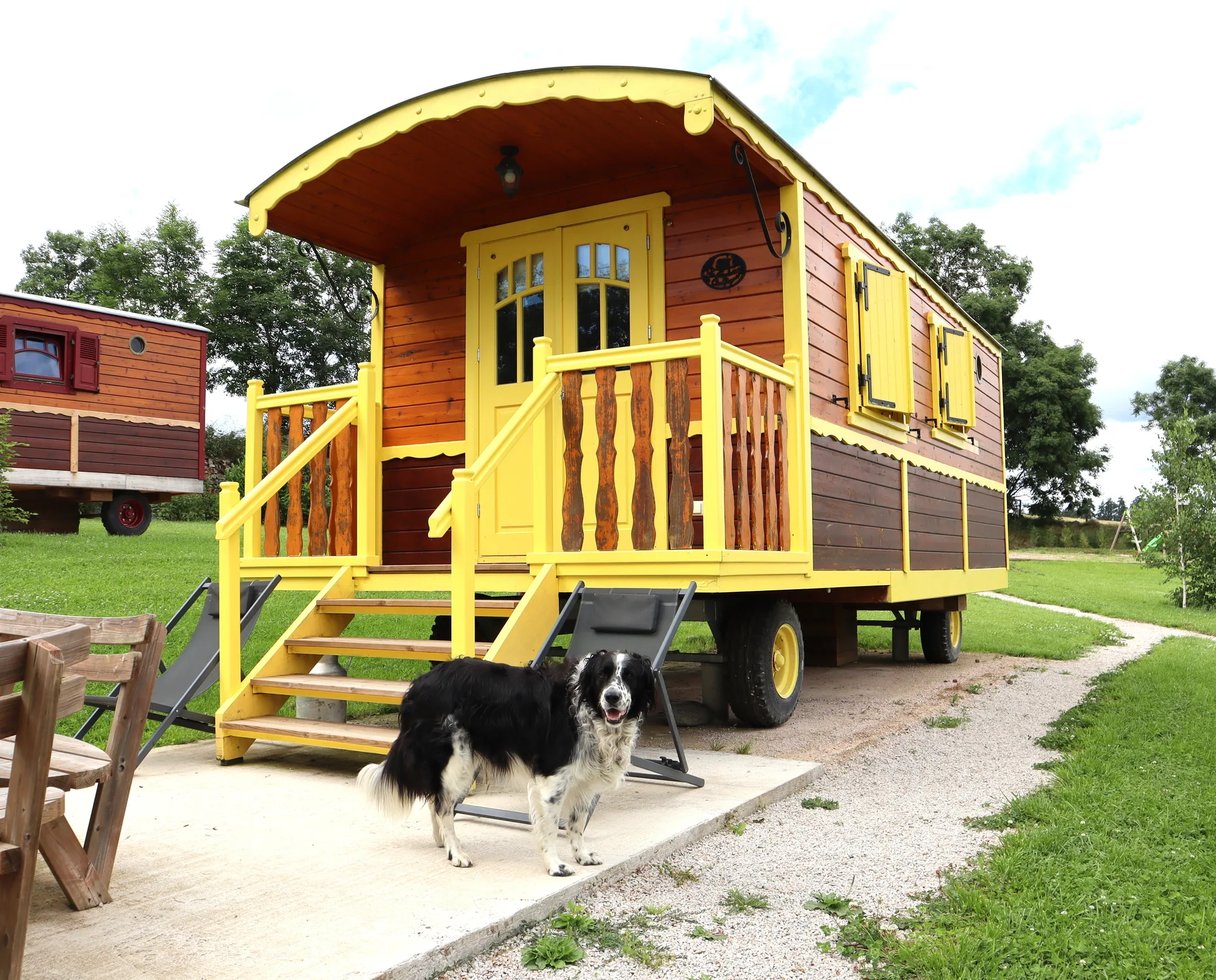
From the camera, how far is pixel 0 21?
2300cm

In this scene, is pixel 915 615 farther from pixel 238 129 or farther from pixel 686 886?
pixel 238 129

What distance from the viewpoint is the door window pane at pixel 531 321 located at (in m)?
Result: 6.44

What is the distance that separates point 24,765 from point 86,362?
1593 cm

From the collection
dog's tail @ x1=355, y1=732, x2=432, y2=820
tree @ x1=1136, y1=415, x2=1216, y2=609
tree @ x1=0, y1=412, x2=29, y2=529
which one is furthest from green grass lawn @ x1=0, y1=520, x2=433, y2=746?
tree @ x1=1136, y1=415, x2=1216, y2=609

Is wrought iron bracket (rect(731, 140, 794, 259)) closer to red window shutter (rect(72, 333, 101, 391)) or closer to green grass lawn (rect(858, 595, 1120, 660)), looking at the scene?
green grass lawn (rect(858, 595, 1120, 660))

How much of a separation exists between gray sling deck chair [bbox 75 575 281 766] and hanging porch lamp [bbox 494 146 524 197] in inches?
105

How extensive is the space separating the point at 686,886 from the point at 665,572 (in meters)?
1.77

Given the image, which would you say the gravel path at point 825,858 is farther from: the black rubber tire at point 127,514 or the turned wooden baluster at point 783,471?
the black rubber tire at point 127,514

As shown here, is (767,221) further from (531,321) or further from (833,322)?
(531,321)

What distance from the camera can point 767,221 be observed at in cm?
573

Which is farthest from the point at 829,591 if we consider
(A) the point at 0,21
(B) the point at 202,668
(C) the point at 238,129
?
(C) the point at 238,129

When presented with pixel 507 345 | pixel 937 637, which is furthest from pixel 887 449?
pixel 937 637

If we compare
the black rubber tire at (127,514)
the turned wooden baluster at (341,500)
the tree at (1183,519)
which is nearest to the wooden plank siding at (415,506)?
the turned wooden baluster at (341,500)

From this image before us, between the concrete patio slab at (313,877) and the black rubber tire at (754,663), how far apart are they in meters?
0.98
